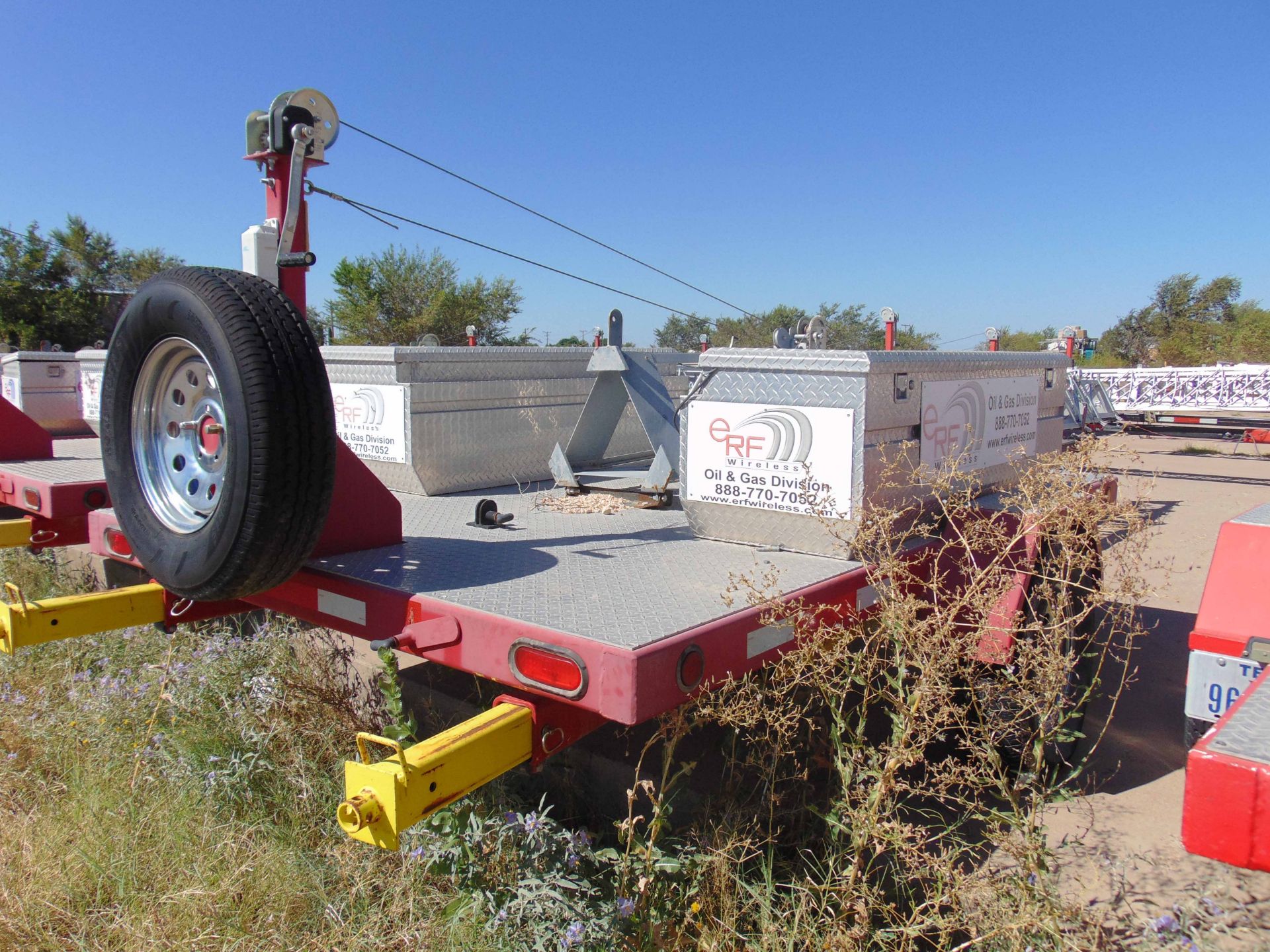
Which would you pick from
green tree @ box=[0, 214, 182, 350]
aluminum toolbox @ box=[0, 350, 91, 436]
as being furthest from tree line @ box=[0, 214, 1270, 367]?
aluminum toolbox @ box=[0, 350, 91, 436]

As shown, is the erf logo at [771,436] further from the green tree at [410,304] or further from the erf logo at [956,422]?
the green tree at [410,304]

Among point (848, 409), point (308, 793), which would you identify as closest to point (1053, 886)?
point (848, 409)

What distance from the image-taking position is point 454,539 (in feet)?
12.7

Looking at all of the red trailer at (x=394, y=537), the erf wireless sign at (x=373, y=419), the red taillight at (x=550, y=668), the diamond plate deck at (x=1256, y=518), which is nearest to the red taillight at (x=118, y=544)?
the red trailer at (x=394, y=537)

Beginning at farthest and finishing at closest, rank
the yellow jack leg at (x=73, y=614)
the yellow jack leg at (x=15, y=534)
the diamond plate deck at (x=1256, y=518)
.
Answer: the yellow jack leg at (x=15, y=534)
the yellow jack leg at (x=73, y=614)
the diamond plate deck at (x=1256, y=518)

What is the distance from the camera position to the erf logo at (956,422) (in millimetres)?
3791

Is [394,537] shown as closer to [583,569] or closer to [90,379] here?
[583,569]

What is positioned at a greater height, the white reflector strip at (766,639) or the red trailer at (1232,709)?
the red trailer at (1232,709)

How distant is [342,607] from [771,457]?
1682mm

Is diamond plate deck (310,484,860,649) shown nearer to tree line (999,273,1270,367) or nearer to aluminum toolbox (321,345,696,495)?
aluminum toolbox (321,345,696,495)

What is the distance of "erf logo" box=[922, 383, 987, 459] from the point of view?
3791 millimetres

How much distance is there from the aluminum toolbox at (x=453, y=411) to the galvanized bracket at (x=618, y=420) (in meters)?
0.31

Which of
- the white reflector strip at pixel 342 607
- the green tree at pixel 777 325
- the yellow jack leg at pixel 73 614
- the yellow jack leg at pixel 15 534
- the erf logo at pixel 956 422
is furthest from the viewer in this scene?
the green tree at pixel 777 325

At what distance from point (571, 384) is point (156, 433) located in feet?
10.5
